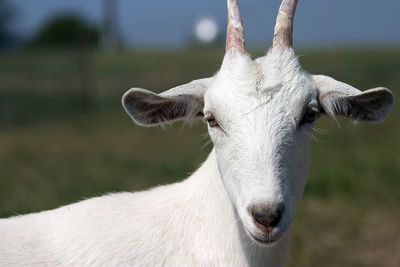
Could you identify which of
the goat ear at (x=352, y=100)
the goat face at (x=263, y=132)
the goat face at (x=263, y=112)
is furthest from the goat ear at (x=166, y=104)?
the goat ear at (x=352, y=100)

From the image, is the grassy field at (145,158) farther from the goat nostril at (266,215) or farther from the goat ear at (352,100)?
the goat nostril at (266,215)

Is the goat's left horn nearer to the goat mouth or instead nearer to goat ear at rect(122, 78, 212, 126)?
goat ear at rect(122, 78, 212, 126)

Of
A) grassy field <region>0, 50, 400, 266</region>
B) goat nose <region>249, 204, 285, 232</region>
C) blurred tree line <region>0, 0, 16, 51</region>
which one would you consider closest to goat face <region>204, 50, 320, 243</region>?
goat nose <region>249, 204, 285, 232</region>

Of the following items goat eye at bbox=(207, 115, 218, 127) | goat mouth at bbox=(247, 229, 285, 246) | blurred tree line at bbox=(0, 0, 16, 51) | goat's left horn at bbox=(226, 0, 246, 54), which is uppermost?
goat's left horn at bbox=(226, 0, 246, 54)

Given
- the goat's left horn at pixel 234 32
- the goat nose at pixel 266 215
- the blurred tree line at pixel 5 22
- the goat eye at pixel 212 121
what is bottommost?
the blurred tree line at pixel 5 22

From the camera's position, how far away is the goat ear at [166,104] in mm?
2980

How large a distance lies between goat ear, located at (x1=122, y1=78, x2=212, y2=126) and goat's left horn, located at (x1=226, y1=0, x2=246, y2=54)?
239mm

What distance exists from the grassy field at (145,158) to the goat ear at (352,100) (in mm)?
218

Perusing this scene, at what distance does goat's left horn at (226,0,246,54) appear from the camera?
10.1 feet

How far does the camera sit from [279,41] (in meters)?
3.08

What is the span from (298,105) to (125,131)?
36.2 feet

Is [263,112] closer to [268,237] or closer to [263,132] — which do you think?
[263,132]

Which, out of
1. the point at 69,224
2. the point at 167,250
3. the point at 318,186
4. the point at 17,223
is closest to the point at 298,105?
the point at 167,250

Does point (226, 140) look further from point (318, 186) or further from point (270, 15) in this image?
point (270, 15)
